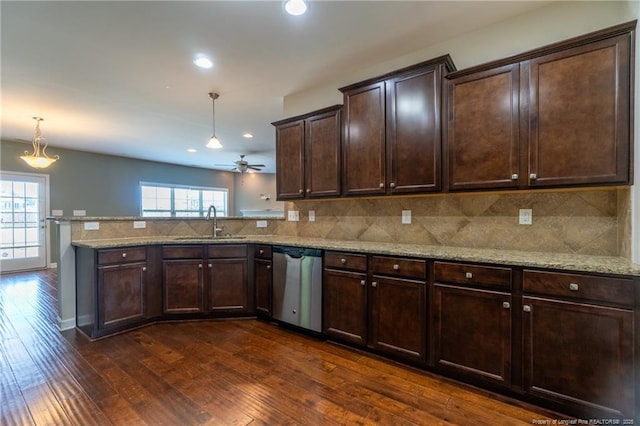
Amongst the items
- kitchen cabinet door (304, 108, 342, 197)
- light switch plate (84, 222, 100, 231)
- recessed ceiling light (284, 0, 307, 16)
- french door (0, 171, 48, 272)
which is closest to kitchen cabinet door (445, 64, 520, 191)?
kitchen cabinet door (304, 108, 342, 197)

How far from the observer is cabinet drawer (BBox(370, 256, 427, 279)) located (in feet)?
7.36

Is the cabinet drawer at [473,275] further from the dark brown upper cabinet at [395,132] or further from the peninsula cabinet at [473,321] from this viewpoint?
the dark brown upper cabinet at [395,132]

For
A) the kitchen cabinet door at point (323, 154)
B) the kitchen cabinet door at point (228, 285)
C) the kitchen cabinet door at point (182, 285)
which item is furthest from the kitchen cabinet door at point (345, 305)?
the kitchen cabinet door at point (182, 285)

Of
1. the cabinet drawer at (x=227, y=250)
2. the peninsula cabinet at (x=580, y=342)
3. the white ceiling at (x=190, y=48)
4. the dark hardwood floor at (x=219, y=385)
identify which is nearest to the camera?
the peninsula cabinet at (x=580, y=342)

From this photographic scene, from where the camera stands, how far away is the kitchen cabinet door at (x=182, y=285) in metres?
3.31

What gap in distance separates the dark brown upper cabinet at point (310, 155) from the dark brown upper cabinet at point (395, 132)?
14cm

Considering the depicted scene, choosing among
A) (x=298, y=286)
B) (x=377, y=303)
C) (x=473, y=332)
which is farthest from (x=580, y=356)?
(x=298, y=286)

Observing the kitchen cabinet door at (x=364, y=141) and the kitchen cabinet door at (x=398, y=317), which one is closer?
the kitchen cabinet door at (x=398, y=317)

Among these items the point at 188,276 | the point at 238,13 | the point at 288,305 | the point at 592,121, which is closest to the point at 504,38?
the point at 592,121

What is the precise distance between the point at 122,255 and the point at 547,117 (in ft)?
12.8

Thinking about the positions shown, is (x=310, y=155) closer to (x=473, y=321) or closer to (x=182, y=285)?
(x=182, y=285)

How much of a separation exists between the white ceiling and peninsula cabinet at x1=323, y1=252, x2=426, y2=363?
192 centimetres

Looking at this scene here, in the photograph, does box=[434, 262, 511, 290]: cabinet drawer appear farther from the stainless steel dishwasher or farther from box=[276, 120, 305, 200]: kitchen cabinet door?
box=[276, 120, 305, 200]: kitchen cabinet door

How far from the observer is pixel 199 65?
3.02 m
